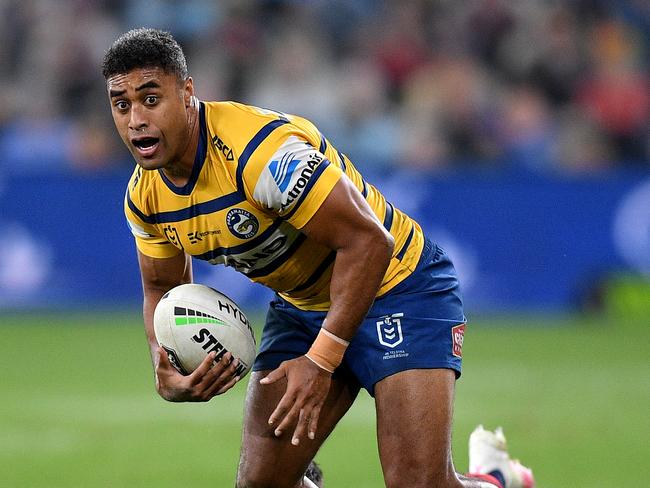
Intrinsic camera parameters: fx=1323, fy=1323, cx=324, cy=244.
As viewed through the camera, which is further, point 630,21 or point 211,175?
point 630,21

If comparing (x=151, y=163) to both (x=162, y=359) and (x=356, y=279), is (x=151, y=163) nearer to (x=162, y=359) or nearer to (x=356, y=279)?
(x=162, y=359)

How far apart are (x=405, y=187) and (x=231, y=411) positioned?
443 centimetres

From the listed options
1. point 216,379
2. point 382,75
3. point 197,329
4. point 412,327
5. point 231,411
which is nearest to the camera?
point 216,379

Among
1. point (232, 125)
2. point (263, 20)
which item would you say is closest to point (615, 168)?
point (263, 20)

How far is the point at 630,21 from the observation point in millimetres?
16484

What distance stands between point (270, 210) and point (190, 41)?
36.4 feet

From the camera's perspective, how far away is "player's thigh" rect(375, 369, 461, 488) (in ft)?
17.1

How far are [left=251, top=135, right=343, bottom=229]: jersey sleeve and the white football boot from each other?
7.09ft

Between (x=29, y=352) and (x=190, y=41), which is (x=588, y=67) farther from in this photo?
(x=29, y=352)

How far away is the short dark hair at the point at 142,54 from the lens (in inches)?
198

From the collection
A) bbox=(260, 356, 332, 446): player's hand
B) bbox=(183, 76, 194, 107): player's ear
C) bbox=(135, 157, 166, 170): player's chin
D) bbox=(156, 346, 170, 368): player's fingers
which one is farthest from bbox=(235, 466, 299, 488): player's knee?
bbox=(183, 76, 194, 107): player's ear

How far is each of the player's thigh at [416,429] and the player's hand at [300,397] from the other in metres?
0.47

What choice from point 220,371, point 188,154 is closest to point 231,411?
point 220,371

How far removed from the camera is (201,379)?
5129mm
